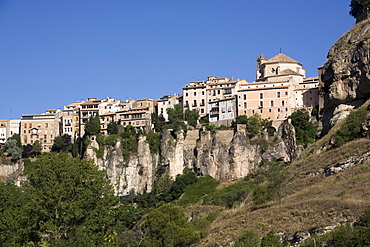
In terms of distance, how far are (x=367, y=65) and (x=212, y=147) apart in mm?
27104

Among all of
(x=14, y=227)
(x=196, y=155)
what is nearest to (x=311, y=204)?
(x=14, y=227)

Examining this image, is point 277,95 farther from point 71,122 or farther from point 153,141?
point 71,122

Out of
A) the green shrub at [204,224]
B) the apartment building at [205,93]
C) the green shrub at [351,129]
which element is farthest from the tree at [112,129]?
the green shrub at [351,129]

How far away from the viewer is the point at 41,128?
114m

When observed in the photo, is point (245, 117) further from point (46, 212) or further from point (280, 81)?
point (46, 212)

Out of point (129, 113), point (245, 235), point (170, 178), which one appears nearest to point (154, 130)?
point (129, 113)

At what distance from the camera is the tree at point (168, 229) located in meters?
58.6

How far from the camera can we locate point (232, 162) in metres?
88.1

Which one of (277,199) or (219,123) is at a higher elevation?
(219,123)

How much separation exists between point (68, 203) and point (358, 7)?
55491 millimetres

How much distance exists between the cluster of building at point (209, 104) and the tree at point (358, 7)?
10552 mm

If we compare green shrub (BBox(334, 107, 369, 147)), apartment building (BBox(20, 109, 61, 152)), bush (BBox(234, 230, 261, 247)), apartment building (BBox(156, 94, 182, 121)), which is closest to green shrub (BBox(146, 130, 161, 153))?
apartment building (BBox(156, 94, 182, 121))

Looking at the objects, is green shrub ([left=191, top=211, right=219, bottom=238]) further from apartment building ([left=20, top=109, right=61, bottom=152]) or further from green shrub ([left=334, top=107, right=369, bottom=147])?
apartment building ([left=20, top=109, right=61, bottom=152])

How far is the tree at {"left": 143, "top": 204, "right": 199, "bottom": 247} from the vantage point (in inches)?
2309
